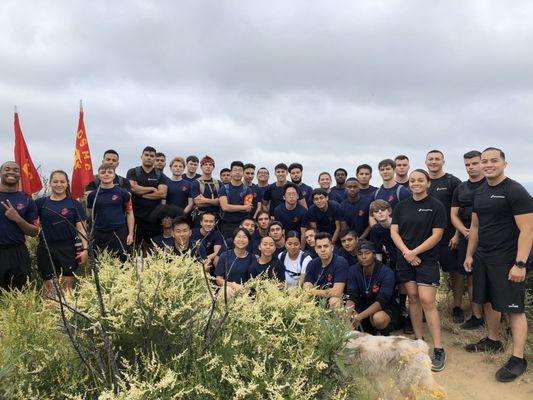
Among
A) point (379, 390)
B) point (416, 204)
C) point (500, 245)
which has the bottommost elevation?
point (379, 390)

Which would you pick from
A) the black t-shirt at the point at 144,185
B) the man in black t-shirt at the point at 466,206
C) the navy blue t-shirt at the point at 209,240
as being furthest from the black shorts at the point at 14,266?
the man in black t-shirt at the point at 466,206

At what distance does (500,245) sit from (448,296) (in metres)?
2.88

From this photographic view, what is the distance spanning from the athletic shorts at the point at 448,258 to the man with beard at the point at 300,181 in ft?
9.80

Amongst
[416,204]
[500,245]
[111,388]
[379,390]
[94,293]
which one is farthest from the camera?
[416,204]

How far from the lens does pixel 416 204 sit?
17.9 ft

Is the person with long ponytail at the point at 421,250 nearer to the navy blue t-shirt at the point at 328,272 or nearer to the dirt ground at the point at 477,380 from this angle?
the dirt ground at the point at 477,380

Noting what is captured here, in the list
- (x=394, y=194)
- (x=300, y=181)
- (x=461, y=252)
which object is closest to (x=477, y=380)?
(x=461, y=252)

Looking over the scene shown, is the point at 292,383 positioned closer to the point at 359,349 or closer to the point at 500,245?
the point at 359,349

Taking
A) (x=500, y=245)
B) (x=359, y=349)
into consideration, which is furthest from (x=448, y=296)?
(x=359, y=349)

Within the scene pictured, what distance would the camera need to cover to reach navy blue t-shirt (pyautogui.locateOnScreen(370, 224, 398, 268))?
6.38 meters

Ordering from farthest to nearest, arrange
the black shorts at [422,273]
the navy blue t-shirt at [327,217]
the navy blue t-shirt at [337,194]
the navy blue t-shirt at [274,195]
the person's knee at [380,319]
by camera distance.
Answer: the navy blue t-shirt at [337,194], the navy blue t-shirt at [274,195], the navy blue t-shirt at [327,217], the person's knee at [380,319], the black shorts at [422,273]

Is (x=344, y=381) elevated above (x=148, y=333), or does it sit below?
below

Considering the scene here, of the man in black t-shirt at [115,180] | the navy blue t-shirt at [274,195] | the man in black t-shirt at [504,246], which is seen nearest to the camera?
the man in black t-shirt at [504,246]

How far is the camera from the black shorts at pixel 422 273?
5195 millimetres
